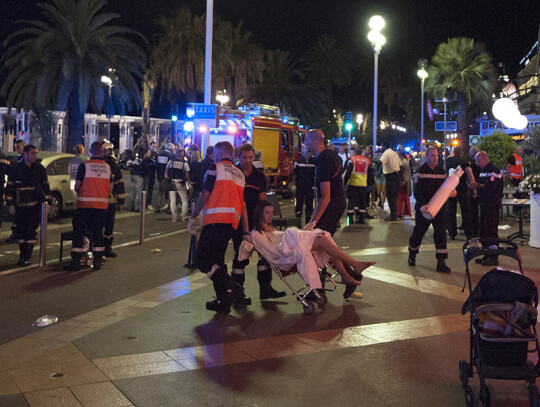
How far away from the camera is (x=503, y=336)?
4.84m

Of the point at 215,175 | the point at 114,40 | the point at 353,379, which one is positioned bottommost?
the point at 353,379

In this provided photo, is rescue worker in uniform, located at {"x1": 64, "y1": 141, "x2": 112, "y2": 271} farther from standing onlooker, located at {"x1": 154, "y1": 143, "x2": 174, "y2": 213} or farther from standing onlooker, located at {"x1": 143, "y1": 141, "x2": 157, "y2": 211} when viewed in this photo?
standing onlooker, located at {"x1": 143, "y1": 141, "x2": 157, "y2": 211}

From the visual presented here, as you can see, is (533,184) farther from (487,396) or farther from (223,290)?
(487,396)

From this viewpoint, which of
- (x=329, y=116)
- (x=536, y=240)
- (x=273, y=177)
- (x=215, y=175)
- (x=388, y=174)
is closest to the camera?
(x=215, y=175)

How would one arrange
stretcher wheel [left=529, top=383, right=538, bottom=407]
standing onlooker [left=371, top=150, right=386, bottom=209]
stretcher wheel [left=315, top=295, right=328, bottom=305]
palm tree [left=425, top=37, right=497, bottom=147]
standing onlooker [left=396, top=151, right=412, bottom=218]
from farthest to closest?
palm tree [left=425, top=37, right=497, bottom=147], standing onlooker [left=371, top=150, right=386, bottom=209], standing onlooker [left=396, top=151, right=412, bottom=218], stretcher wheel [left=315, top=295, right=328, bottom=305], stretcher wheel [left=529, top=383, right=538, bottom=407]

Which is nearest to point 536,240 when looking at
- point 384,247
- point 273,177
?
point 384,247

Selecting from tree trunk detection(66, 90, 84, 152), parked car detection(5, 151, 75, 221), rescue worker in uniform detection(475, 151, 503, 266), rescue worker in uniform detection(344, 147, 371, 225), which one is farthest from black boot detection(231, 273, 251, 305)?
tree trunk detection(66, 90, 84, 152)

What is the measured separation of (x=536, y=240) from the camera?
13.1m

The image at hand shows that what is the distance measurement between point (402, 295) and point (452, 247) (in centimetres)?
504

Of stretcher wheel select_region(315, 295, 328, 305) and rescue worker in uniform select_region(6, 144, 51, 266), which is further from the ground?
rescue worker in uniform select_region(6, 144, 51, 266)

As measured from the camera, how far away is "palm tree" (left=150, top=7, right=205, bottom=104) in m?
39.2

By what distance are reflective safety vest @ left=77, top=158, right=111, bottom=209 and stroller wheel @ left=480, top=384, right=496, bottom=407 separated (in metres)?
7.18

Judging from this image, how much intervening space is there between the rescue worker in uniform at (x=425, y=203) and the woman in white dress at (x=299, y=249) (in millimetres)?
2802

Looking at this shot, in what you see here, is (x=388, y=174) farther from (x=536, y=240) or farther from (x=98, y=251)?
(x=98, y=251)
